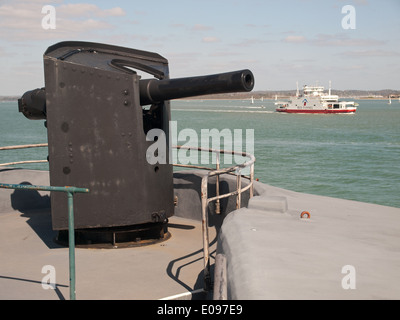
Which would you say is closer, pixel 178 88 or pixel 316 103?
pixel 178 88

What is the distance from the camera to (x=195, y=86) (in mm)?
5062

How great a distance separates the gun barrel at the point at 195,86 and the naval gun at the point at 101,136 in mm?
12

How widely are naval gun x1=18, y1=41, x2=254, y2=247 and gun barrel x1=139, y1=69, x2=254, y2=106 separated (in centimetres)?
1

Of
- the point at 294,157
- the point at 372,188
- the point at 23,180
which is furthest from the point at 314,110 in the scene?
the point at 23,180

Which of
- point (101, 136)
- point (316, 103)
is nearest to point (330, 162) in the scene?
point (101, 136)

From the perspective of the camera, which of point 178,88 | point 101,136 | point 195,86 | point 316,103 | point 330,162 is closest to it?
point 195,86

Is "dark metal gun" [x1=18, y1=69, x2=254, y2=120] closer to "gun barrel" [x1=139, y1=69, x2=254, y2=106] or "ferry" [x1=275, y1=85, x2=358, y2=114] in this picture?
"gun barrel" [x1=139, y1=69, x2=254, y2=106]

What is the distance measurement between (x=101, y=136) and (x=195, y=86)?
1.31 metres

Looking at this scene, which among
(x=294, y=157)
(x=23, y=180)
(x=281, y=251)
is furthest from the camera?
(x=294, y=157)

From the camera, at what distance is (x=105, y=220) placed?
5793 mm

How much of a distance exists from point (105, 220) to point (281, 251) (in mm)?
2627

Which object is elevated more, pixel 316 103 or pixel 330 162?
pixel 316 103

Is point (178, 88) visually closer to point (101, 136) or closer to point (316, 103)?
point (101, 136)

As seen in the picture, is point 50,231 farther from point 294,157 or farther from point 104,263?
point 294,157
